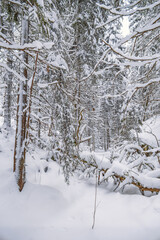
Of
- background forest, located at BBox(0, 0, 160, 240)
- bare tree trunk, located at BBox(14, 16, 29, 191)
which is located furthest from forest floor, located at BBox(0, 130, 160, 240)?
bare tree trunk, located at BBox(14, 16, 29, 191)

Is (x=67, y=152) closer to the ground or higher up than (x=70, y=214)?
higher up

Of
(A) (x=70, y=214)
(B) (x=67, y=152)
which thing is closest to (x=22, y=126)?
(B) (x=67, y=152)

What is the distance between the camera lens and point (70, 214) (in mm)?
2801

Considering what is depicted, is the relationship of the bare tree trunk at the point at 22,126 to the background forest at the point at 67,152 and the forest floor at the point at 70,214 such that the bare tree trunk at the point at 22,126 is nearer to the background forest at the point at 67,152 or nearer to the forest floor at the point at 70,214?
the background forest at the point at 67,152

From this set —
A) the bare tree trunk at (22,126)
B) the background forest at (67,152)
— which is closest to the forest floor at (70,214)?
the background forest at (67,152)

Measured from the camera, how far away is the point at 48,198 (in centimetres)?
316

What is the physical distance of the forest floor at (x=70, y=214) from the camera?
7.33 ft

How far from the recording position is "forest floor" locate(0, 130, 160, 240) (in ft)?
7.33

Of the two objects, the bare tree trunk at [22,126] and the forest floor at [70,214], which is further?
the bare tree trunk at [22,126]

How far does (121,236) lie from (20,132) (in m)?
2.73

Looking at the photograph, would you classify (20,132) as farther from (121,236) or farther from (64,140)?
(121,236)

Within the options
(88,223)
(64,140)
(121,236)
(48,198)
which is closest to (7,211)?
(48,198)

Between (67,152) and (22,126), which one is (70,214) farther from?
(22,126)

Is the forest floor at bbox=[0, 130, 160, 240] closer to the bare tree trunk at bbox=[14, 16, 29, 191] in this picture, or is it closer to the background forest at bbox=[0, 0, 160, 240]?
the background forest at bbox=[0, 0, 160, 240]
